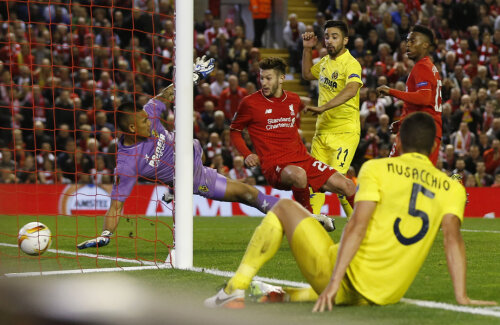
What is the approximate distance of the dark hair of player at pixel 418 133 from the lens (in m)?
4.58

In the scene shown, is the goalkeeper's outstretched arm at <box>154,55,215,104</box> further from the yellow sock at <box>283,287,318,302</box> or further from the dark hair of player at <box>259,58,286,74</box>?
the yellow sock at <box>283,287,318,302</box>

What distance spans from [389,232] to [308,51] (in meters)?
5.70

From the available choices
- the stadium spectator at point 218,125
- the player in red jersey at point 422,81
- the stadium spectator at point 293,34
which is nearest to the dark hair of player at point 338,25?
the player in red jersey at point 422,81

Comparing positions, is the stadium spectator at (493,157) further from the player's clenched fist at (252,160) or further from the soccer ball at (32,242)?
the soccer ball at (32,242)

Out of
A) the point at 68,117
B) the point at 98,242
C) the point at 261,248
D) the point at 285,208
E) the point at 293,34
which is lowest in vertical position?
the point at 98,242

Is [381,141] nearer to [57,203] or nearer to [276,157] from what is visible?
[57,203]

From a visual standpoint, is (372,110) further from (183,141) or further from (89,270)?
(89,270)

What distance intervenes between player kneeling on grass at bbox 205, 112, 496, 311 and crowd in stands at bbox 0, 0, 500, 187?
10760 millimetres

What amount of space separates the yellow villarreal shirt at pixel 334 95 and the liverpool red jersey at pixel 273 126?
42.4 inches

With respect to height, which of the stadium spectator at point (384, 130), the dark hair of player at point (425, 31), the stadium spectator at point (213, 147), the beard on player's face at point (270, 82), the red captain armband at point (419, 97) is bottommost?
the stadium spectator at point (213, 147)

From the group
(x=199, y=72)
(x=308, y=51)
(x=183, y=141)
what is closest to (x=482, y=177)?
(x=308, y=51)

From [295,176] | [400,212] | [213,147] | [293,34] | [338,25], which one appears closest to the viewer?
[400,212]

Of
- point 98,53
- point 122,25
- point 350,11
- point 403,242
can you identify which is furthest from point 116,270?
point 350,11

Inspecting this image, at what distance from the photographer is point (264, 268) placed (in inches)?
282
